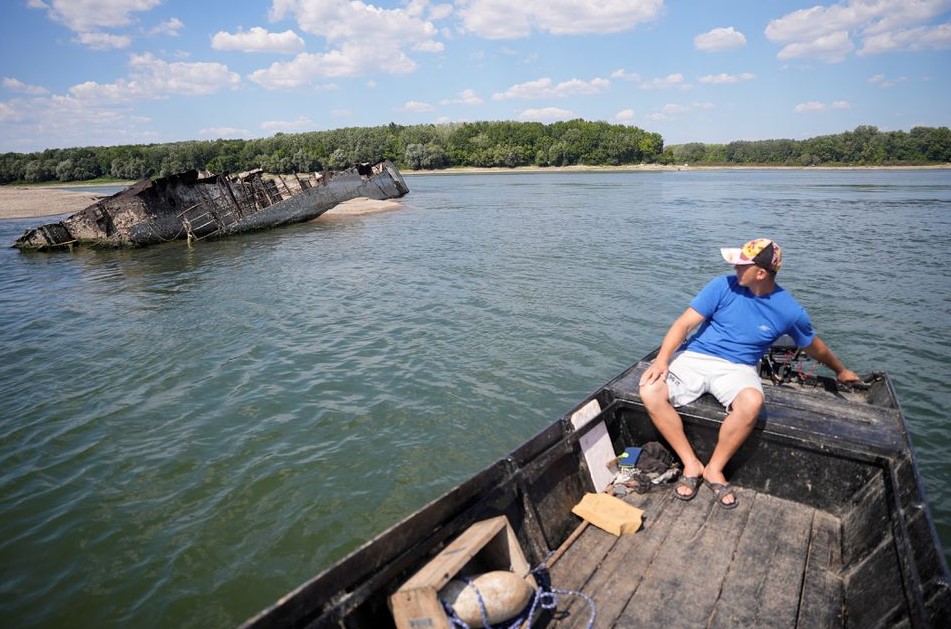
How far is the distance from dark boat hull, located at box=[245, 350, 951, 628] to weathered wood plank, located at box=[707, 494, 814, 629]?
0.01m

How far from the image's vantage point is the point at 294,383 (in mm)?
9773

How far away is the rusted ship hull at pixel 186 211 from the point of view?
25547 mm

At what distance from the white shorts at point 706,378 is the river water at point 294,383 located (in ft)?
9.88

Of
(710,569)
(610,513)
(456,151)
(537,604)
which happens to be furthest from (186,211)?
(456,151)

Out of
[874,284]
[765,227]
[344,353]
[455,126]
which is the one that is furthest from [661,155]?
[344,353]

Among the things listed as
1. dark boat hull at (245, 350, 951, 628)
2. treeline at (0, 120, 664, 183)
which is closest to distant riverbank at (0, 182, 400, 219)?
dark boat hull at (245, 350, 951, 628)

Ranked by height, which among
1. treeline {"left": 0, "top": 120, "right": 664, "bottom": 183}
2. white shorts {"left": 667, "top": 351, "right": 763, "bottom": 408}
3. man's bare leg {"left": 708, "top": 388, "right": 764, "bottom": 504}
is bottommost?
man's bare leg {"left": 708, "top": 388, "right": 764, "bottom": 504}

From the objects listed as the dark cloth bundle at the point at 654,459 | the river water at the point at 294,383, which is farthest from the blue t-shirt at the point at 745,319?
the river water at the point at 294,383

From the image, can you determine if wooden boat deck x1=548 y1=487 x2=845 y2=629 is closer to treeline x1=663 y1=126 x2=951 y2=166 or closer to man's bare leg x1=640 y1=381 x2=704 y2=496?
man's bare leg x1=640 y1=381 x2=704 y2=496

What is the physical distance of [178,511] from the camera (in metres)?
6.47

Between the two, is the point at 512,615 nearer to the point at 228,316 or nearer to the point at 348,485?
the point at 348,485

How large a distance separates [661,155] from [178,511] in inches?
5917

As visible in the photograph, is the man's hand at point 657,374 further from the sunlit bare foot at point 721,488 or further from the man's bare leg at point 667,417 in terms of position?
the sunlit bare foot at point 721,488

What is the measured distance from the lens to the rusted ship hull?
1006 inches
